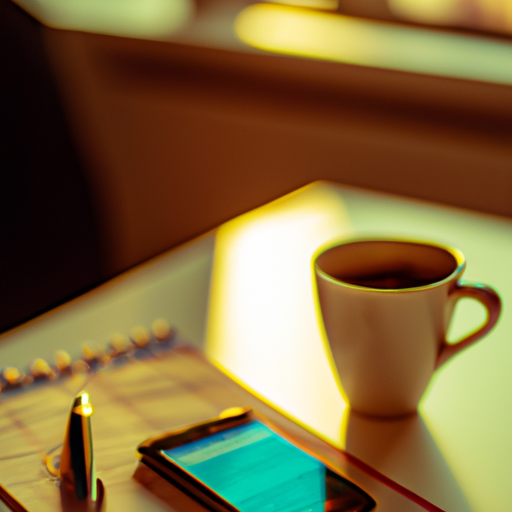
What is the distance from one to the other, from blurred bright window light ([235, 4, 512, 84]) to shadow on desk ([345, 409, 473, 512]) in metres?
0.89

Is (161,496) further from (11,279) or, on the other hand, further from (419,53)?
(419,53)

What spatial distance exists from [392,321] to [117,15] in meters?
1.39

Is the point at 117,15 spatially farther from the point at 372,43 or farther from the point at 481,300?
the point at 481,300

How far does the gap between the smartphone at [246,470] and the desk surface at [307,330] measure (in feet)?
0.13

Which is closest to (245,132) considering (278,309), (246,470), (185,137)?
(185,137)

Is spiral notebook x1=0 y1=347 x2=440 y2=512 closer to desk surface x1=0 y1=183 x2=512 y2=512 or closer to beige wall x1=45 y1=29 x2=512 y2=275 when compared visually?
desk surface x1=0 y1=183 x2=512 y2=512

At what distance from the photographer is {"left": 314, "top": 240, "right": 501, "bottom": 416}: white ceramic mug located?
1.30 ft

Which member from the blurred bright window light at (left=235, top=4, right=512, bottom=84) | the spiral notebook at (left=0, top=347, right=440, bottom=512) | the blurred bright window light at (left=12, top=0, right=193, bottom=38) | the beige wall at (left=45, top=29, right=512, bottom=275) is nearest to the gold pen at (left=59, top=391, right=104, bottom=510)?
the spiral notebook at (left=0, top=347, right=440, bottom=512)

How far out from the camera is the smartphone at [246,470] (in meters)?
0.36

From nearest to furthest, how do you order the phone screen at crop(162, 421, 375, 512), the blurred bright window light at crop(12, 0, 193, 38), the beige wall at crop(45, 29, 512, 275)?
the phone screen at crop(162, 421, 375, 512) → the beige wall at crop(45, 29, 512, 275) → the blurred bright window light at crop(12, 0, 193, 38)

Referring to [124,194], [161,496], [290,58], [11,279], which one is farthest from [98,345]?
[124,194]

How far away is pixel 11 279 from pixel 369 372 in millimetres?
705

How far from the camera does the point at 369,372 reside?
42 cm

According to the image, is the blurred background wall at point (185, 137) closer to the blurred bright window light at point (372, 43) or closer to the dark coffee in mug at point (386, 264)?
the blurred bright window light at point (372, 43)
